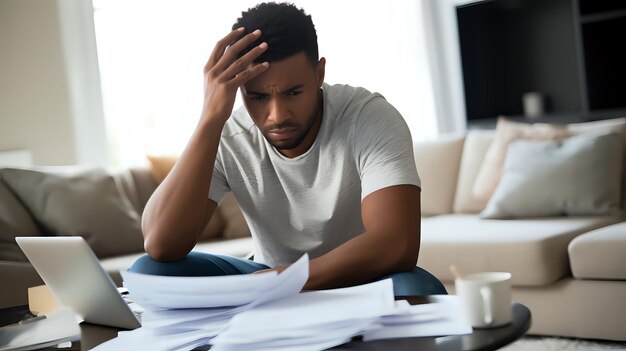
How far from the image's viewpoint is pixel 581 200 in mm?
3270

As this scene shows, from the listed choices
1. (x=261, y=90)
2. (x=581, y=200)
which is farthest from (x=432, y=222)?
(x=261, y=90)

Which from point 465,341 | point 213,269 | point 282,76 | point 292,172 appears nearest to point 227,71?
point 282,76

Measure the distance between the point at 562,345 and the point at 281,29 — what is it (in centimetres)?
164

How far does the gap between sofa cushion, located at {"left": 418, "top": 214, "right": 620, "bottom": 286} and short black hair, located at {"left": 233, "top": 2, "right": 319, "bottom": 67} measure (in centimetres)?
144

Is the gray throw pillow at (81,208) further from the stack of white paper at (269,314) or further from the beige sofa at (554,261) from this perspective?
the stack of white paper at (269,314)

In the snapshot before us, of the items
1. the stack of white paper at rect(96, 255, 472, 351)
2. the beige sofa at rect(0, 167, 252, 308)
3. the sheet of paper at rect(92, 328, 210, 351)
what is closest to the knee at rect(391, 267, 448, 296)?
the stack of white paper at rect(96, 255, 472, 351)

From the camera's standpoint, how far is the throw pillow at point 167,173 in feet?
12.4

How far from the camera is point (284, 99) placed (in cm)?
162

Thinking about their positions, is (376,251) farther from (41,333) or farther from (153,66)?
(153,66)

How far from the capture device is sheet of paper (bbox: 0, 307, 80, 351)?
138 centimetres

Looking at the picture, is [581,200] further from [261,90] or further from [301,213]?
[261,90]

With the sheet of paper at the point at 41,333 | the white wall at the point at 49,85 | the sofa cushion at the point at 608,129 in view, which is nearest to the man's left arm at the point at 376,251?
the sheet of paper at the point at 41,333

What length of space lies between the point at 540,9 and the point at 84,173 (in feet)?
9.60

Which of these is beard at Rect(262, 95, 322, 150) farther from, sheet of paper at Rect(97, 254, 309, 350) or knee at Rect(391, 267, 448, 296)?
sheet of paper at Rect(97, 254, 309, 350)
